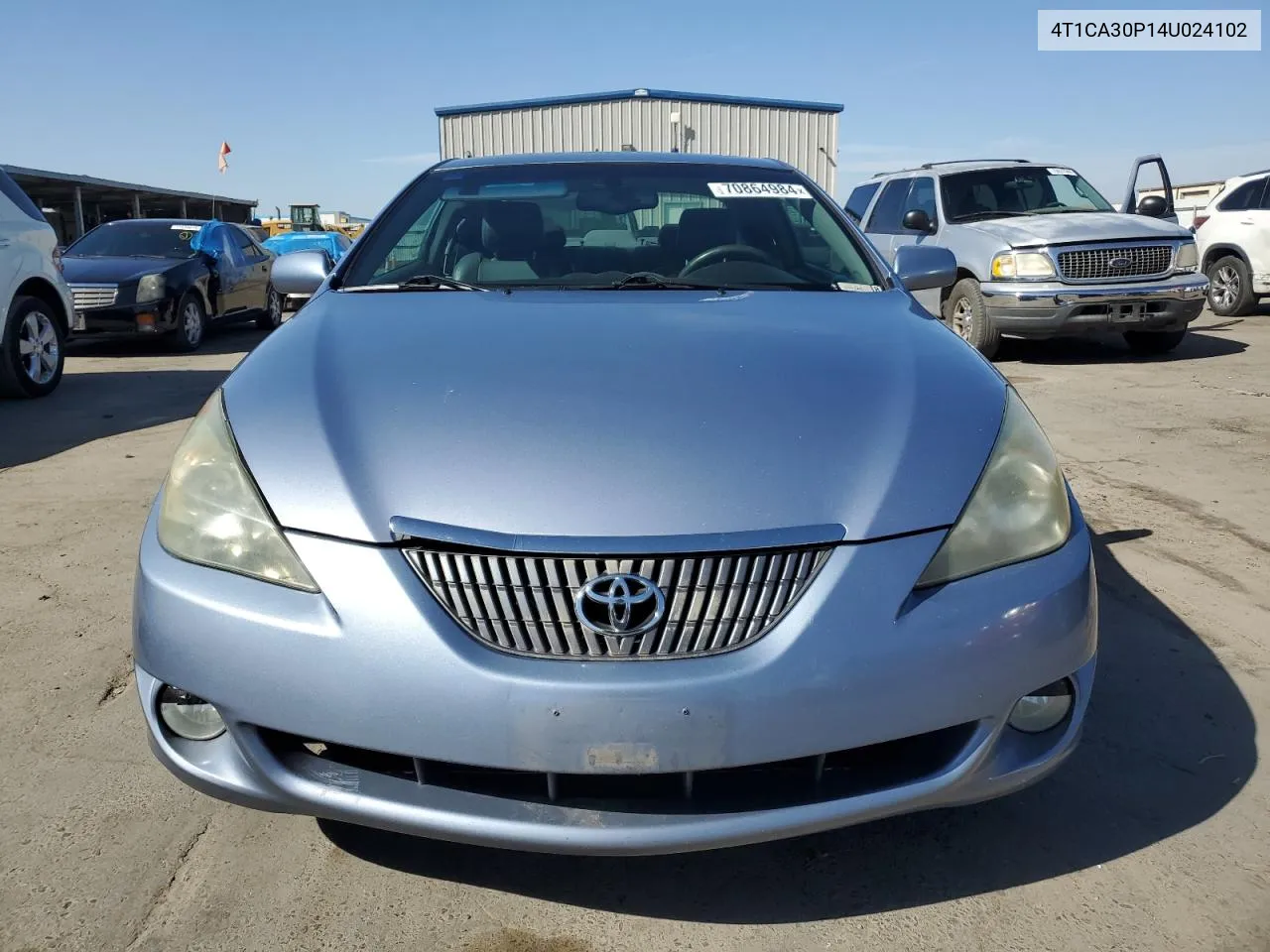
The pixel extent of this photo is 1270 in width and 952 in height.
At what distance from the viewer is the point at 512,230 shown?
3.05 meters

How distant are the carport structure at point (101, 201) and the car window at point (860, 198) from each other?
23.5 metres

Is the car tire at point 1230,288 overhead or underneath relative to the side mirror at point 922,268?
underneath

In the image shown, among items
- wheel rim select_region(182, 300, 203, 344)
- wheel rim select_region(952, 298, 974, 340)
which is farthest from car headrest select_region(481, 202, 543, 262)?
wheel rim select_region(182, 300, 203, 344)

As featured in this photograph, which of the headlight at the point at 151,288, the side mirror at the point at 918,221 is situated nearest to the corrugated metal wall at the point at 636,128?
the headlight at the point at 151,288

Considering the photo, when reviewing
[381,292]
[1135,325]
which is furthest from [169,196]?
[381,292]

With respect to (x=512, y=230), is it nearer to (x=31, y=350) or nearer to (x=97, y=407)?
(x=97, y=407)

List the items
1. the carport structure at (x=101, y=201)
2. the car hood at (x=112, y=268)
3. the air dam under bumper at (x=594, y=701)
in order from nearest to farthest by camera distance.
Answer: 1. the air dam under bumper at (x=594, y=701)
2. the car hood at (x=112, y=268)
3. the carport structure at (x=101, y=201)

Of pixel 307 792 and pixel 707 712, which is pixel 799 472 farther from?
pixel 307 792

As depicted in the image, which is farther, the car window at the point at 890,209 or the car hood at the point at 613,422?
the car window at the point at 890,209

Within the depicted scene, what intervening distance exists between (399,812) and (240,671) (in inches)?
13.4

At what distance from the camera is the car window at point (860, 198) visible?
10719 millimetres

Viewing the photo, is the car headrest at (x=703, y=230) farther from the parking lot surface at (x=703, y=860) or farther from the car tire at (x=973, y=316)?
the car tire at (x=973, y=316)

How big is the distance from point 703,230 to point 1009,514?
160 cm

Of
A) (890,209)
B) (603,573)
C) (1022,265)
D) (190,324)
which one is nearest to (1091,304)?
(1022,265)
